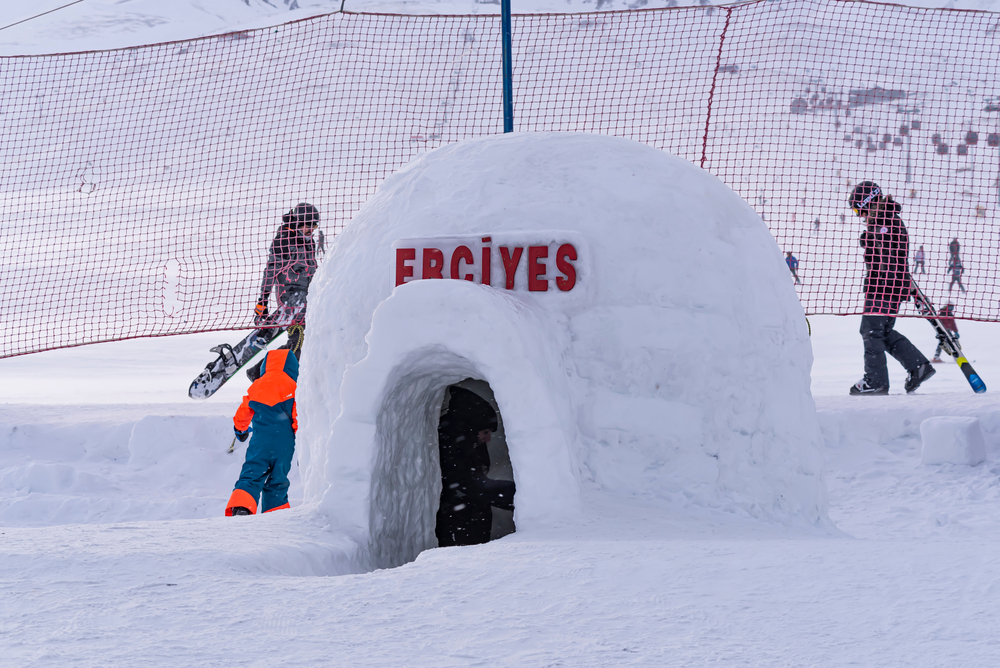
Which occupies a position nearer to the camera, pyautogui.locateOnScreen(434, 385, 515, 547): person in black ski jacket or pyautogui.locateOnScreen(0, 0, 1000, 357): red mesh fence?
pyautogui.locateOnScreen(434, 385, 515, 547): person in black ski jacket

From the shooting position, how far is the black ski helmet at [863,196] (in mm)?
6598

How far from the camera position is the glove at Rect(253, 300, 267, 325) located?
6.52 metres

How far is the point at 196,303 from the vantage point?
7.27m

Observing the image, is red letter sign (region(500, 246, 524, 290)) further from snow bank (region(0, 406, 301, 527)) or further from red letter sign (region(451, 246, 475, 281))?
snow bank (region(0, 406, 301, 527))

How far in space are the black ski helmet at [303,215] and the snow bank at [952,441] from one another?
4955 mm

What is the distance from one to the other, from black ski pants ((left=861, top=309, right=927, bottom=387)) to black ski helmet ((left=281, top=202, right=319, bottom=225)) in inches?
181

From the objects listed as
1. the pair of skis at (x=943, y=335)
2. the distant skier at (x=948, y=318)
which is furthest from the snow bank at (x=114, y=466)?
the pair of skis at (x=943, y=335)

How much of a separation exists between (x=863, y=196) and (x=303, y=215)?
14.9ft

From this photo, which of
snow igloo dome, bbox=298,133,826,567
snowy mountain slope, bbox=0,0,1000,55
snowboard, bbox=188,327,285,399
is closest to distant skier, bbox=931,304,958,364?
snow igloo dome, bbox=298,133,826,567

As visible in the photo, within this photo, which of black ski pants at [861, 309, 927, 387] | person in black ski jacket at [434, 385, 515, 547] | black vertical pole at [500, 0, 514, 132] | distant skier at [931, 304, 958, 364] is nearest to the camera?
person in black ski jacket at [434, 385, 515, 547]

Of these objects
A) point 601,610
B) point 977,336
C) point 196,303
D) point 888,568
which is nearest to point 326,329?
point 601,610

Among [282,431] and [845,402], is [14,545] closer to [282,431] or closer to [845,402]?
[282,431]

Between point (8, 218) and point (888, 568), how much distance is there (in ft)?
27.6

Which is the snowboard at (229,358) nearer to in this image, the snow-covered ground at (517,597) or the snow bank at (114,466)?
the snow bank at (114,466)
